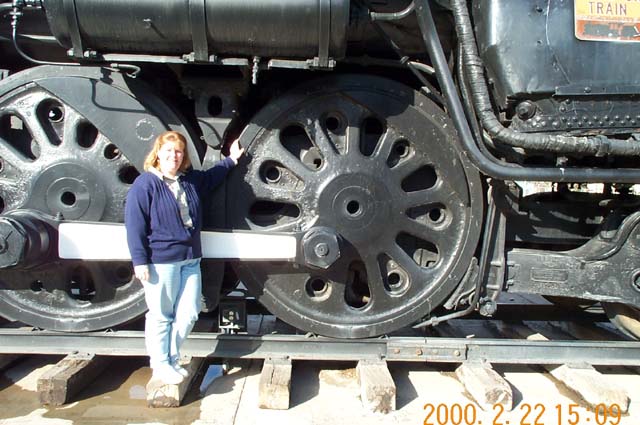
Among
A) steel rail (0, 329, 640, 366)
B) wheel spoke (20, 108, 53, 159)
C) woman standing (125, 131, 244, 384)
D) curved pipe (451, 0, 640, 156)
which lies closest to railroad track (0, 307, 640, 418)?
steel rail (0, 329, 640, 366)

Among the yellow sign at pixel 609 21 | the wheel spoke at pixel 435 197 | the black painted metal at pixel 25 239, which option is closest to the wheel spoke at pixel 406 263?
the wheel spoke at pixel 435 197

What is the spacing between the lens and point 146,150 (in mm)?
2582

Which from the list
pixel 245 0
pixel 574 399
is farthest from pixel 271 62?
pixel 574 399

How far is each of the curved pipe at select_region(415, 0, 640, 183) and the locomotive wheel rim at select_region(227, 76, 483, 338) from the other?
34 centimetres

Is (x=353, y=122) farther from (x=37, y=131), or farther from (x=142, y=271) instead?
(x=37, y=131)

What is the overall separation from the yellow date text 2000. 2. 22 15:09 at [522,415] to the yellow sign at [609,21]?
1898mm

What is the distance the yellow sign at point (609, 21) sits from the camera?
2275 millimetres

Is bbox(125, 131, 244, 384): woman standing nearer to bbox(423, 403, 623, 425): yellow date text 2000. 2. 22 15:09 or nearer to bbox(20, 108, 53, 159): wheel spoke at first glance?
bbox(20, 108, 53, 159): wheel spoke

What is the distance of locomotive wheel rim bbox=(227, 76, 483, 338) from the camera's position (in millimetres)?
2641

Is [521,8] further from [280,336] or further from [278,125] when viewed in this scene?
[280,336]

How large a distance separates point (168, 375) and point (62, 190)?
1.15 metres

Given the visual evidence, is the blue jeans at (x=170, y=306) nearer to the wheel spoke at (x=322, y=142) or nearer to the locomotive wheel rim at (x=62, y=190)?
the locomotive wheel rim at (x=62, y=190)

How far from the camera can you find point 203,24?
2.24 metres

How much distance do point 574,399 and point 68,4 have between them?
3361mm
